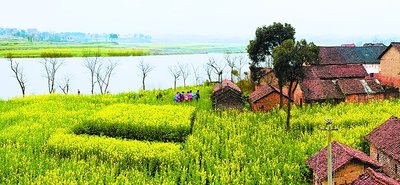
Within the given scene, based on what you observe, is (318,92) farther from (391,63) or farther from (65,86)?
(65,86)

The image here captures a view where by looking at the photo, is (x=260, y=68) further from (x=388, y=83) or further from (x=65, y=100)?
(x=65, y=100)

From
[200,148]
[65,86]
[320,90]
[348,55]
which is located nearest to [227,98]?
[320,90]

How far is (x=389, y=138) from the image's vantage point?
69.3 feet

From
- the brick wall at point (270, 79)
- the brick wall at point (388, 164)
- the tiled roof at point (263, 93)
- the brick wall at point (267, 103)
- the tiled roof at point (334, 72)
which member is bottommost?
the brick wall at point (388, 164)

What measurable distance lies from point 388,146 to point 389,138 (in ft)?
2.25

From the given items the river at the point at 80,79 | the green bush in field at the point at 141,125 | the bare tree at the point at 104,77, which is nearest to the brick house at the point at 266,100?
the green bush in field at the point at 141,125

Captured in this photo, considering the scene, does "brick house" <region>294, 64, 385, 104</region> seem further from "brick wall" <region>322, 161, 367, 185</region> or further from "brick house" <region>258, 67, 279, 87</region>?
"brick wall" <region>322, 161, 367, 185</region>

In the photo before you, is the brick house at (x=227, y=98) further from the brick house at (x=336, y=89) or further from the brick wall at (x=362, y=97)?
the brick wall at (x=362, y=97)

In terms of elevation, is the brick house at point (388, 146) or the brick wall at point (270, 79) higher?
the brick wall at point (270, 79)

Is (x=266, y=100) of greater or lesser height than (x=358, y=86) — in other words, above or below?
below

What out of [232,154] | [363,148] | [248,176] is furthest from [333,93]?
Answer: [248,176]

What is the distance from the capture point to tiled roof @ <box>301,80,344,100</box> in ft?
122

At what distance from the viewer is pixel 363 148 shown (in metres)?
24.7

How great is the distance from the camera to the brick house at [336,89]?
37344 mm
